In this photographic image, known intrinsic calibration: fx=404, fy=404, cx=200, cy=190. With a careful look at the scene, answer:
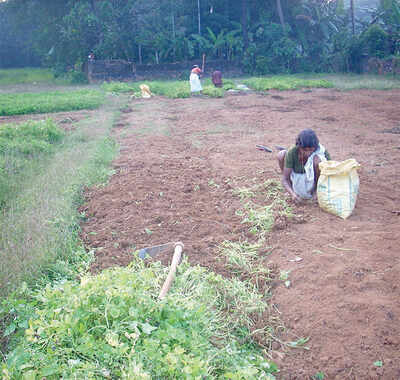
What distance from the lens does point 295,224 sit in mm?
4406

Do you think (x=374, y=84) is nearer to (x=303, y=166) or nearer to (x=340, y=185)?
(x=303, y=166)

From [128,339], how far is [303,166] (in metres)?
3.18

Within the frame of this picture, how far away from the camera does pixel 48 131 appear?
8.77m

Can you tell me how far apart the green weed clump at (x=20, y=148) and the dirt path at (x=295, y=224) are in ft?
4.20

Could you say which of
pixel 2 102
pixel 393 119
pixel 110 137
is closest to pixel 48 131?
pixel 110 137

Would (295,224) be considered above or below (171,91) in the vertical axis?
below

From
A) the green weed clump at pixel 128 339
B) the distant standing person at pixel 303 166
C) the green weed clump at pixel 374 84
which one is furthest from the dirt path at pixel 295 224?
the green weed clump at pixel 374 84

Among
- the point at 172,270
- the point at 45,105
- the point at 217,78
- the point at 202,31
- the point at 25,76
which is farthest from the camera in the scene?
the point at 25,76

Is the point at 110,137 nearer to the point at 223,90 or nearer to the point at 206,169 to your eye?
the point at 206,169

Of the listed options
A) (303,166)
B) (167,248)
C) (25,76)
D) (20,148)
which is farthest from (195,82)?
(25,76)

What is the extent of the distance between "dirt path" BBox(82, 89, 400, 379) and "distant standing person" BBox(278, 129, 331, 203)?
0.27m

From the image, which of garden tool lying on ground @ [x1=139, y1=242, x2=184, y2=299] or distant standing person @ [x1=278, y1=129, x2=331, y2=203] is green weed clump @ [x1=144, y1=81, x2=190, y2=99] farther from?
garden tool lying on ground @ [x1=139, y1=242, x2=184, y2=299]

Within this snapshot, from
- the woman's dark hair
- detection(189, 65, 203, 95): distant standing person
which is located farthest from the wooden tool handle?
detection(189, 65, 203, 95): distant standing person

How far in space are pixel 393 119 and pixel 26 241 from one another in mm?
8876
